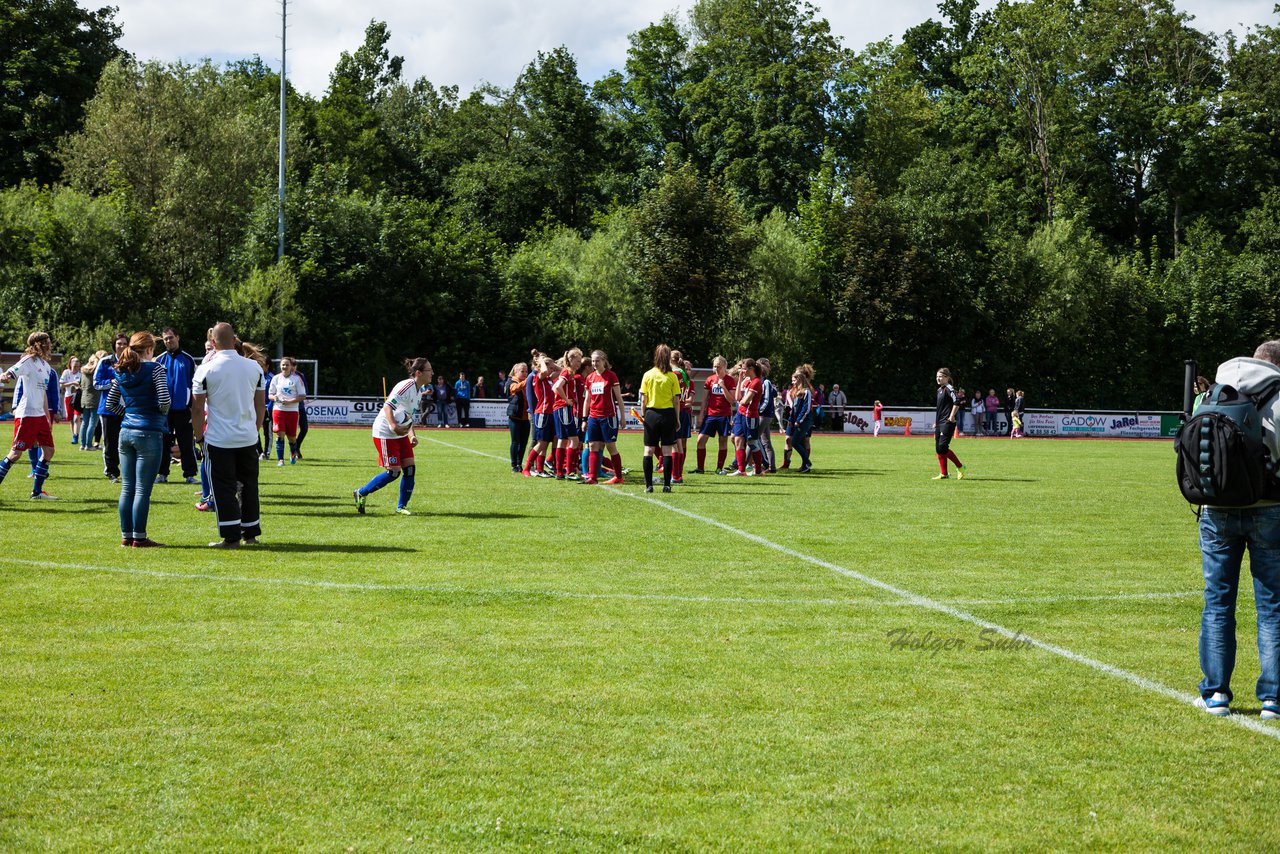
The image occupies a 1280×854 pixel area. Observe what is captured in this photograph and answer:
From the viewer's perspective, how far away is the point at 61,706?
234 inches

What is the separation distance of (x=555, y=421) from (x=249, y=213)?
35.8 meters

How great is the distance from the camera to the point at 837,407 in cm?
4809

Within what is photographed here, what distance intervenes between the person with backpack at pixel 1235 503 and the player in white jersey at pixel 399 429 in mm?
9343

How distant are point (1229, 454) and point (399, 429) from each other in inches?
388

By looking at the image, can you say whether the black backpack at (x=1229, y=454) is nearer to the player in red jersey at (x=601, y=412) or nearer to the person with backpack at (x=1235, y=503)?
the person with backpack at (x=1235, y=503)

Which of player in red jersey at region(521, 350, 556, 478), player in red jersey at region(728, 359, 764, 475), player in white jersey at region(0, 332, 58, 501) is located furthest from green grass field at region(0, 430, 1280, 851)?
player in red jersey at region(728, 359, 764, 475)

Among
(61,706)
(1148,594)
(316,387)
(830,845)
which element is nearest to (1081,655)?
(1148,594)

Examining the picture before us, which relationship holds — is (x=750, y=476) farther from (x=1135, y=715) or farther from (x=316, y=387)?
(x=316, y=387)

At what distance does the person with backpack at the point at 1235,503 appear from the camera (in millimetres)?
6059

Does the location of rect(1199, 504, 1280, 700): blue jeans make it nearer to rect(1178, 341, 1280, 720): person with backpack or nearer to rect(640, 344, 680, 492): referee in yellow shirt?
rect(1178, 341, 1280, 720): person with backpack

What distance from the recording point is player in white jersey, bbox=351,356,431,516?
14047mm

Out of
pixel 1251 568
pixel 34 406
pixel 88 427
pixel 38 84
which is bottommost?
pixel 1251 568

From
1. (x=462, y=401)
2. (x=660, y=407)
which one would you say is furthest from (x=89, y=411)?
(x=462, y=401)

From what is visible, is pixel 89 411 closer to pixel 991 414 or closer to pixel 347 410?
pixel 347 410
